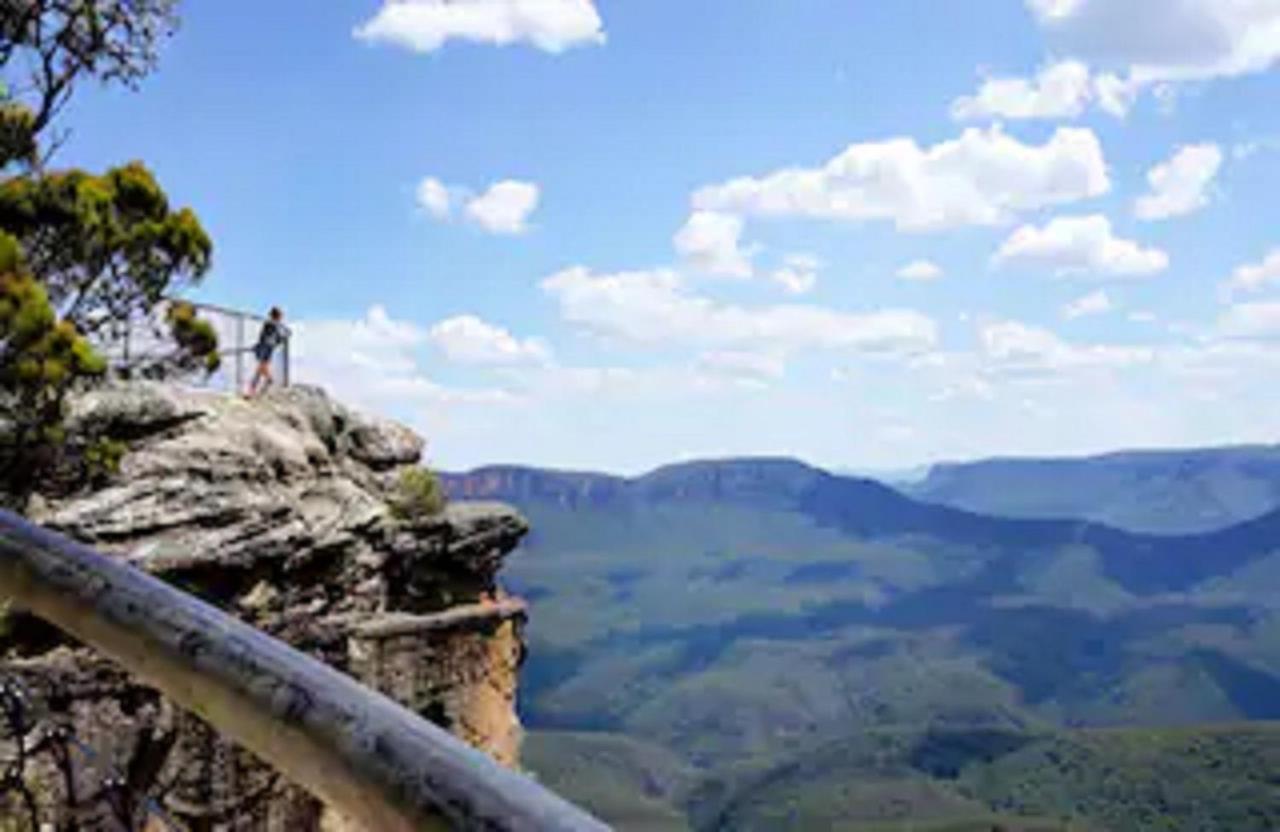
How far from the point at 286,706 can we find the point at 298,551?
22.3 metres

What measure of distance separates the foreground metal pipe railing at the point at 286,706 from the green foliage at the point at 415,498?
993 inches

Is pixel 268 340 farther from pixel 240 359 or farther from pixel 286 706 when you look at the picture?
pixel 286 706

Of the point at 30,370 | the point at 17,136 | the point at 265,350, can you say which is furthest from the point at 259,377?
the point at 30,370

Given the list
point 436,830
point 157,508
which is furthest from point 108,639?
point 157,508

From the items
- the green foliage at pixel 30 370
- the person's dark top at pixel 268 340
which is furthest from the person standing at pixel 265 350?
the green foliage at pixel 30 370

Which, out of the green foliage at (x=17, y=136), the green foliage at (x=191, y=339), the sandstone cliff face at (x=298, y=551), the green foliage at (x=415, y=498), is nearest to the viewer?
the sandstone cliff face at (x=298, y=551)

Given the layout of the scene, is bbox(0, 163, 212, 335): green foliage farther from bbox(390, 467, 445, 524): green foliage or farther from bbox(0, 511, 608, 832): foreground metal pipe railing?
bbox(0, 511, 608, 832): foreground metal pipe railing

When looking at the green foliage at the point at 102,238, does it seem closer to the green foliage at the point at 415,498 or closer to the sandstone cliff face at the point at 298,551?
the sandstone cliff face at the point at 298,551

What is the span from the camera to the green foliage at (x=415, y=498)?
2681 centimetres

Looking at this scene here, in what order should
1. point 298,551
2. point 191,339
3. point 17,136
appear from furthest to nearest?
1. point 191,339
2. point 298,551
3. point 17,136

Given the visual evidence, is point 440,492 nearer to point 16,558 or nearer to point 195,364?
point 195,364

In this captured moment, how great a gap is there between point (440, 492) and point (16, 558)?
26752 mm

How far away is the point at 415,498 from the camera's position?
88.7 ft

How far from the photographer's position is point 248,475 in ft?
74.0
